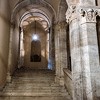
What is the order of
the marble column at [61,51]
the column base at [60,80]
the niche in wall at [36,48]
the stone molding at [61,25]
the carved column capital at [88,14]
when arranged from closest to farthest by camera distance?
the carved column capital at [88,14] → the column base at [60,80] → the marble column at [61,51] → the stone molding at [61,25] → the niche in wall at [36,48]

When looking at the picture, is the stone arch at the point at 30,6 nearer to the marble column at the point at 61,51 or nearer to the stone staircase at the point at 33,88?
the marble column at the point at 61,51

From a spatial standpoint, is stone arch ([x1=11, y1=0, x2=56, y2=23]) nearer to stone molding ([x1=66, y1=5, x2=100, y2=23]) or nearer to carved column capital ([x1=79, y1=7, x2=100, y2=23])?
stone molding ([x1=66, y1=5, x2=100, y2=23])

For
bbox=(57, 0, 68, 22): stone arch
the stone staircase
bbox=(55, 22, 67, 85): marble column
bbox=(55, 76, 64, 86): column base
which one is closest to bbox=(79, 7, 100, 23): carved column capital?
the stone staircase

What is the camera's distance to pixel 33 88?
25.3 feet

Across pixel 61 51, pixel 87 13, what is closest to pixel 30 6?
pixel 61 51

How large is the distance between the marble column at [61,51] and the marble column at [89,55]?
361cm

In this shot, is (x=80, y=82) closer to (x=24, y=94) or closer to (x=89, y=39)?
(x=89, y=39)

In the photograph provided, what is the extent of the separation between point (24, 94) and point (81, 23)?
152 inches

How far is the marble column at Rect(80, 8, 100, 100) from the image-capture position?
4.50m

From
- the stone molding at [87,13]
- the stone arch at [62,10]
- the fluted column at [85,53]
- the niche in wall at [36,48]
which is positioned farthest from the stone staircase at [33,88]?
the niche in wall at [36,48]

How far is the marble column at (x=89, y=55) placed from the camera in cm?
450

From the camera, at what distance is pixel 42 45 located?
1805cm

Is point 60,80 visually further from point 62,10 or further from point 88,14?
point 88,14

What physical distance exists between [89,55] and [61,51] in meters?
3.88
